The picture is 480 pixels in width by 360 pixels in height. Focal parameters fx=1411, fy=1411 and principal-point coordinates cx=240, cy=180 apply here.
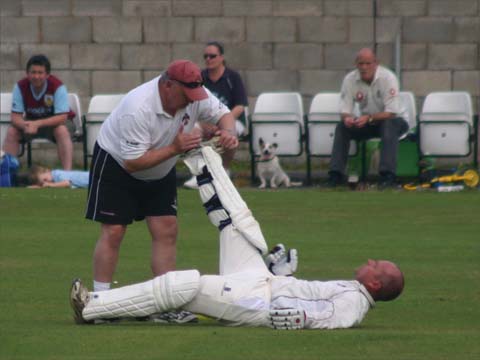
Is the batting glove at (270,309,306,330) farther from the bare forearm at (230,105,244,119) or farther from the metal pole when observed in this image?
the metal pole

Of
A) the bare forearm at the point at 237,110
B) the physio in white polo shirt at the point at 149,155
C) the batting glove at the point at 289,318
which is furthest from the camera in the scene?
the bare forearm at the point at 237,110

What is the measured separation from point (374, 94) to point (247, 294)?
886 centimetres

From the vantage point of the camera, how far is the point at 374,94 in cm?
1666

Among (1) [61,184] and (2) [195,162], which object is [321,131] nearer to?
(1) [61,184]

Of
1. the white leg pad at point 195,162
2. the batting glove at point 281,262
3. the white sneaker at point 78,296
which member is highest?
the white leg pad at point 195,162

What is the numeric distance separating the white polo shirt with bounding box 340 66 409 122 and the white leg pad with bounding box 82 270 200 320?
29.0ft

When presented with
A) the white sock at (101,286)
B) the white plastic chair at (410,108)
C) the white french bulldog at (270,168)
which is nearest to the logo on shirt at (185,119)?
the white sock at (101,286)

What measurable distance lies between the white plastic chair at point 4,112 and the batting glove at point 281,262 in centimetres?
951

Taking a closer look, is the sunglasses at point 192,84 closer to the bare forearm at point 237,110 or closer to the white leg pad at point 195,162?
the white leg pad at point 195,162

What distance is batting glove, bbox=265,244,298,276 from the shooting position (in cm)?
869

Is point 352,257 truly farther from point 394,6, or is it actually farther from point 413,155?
point 394,6

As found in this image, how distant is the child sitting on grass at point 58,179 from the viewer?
16.5 meters

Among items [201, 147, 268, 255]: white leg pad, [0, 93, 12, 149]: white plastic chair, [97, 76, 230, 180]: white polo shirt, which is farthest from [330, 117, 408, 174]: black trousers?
[201, 147, 268, 255]: white leg pad

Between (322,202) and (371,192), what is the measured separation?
1.12 metres
